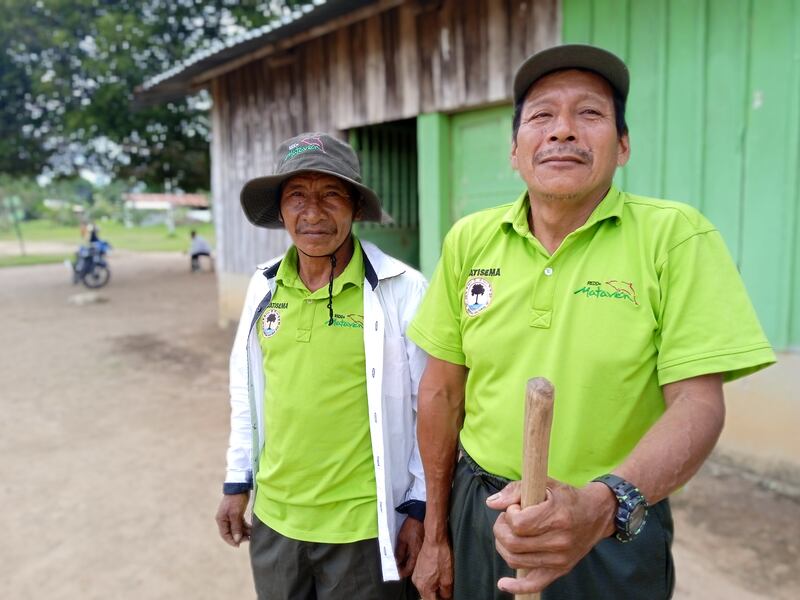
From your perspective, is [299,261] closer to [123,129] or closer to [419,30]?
[419,30]

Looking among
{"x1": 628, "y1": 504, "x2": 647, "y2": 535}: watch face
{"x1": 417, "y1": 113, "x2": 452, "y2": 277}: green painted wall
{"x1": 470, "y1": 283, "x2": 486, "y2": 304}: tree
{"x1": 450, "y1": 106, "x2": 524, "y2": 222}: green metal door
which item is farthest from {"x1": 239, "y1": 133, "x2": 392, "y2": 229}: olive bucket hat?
{"x1": 417, "y1": 113, "x2": 452, "y2": 277}: green painted wall

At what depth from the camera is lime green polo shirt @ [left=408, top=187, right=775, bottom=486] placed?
1207 millimetres

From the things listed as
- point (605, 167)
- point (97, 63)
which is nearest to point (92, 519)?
point (605, 167)

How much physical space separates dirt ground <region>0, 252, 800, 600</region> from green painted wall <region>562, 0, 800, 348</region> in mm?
1222

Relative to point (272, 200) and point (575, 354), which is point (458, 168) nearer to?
point (272, 200)

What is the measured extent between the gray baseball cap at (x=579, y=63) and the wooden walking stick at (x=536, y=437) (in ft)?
2.68

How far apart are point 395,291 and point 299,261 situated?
351 millimetres

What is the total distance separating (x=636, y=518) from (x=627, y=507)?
3cm

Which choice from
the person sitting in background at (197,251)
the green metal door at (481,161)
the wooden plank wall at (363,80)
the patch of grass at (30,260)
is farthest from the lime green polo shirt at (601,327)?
the patch of grass at (30,260)

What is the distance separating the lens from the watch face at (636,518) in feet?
3.51

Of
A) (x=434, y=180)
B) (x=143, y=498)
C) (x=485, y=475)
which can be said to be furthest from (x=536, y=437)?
(x=434, y=180)

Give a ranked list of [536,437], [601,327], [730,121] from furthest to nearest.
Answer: [730,121], [601,327], [536,437]

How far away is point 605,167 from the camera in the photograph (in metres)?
1.41

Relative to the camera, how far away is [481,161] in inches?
207
